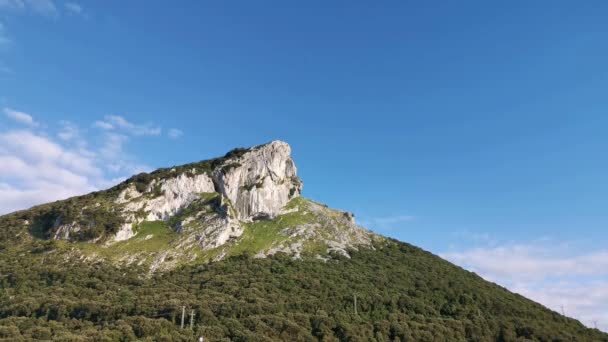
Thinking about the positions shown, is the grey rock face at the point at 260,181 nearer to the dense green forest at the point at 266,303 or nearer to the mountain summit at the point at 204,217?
the mountain summit at the point at 204,217

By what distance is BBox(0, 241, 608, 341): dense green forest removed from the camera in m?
80.0

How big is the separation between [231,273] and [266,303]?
20885 millimetres

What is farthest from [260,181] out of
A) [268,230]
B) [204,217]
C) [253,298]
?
[253,298]

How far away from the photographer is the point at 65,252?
115 metres

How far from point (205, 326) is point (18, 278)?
49724mm

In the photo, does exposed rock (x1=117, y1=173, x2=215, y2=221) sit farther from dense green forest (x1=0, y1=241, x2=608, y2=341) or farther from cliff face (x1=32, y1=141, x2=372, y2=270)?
dense green forest (x1=0, y1=241, x2=608, y2=341)

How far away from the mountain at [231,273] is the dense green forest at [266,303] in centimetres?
32

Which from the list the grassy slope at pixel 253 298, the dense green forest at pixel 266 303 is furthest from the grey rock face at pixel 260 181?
the dense green forest at pixel 266 303

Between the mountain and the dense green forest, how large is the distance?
0.32 m

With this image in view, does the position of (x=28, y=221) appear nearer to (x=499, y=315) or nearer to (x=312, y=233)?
(x=312, y=233)

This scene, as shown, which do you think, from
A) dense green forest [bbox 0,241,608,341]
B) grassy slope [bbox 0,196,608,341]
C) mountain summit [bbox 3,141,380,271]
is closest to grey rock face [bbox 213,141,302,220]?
mountain summit [bbox 3,141,380,271]

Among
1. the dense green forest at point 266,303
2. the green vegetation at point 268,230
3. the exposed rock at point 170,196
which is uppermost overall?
the exposed rock at point 170,196

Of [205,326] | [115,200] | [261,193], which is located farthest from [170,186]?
[205,326]

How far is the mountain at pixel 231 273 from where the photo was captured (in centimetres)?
8369
